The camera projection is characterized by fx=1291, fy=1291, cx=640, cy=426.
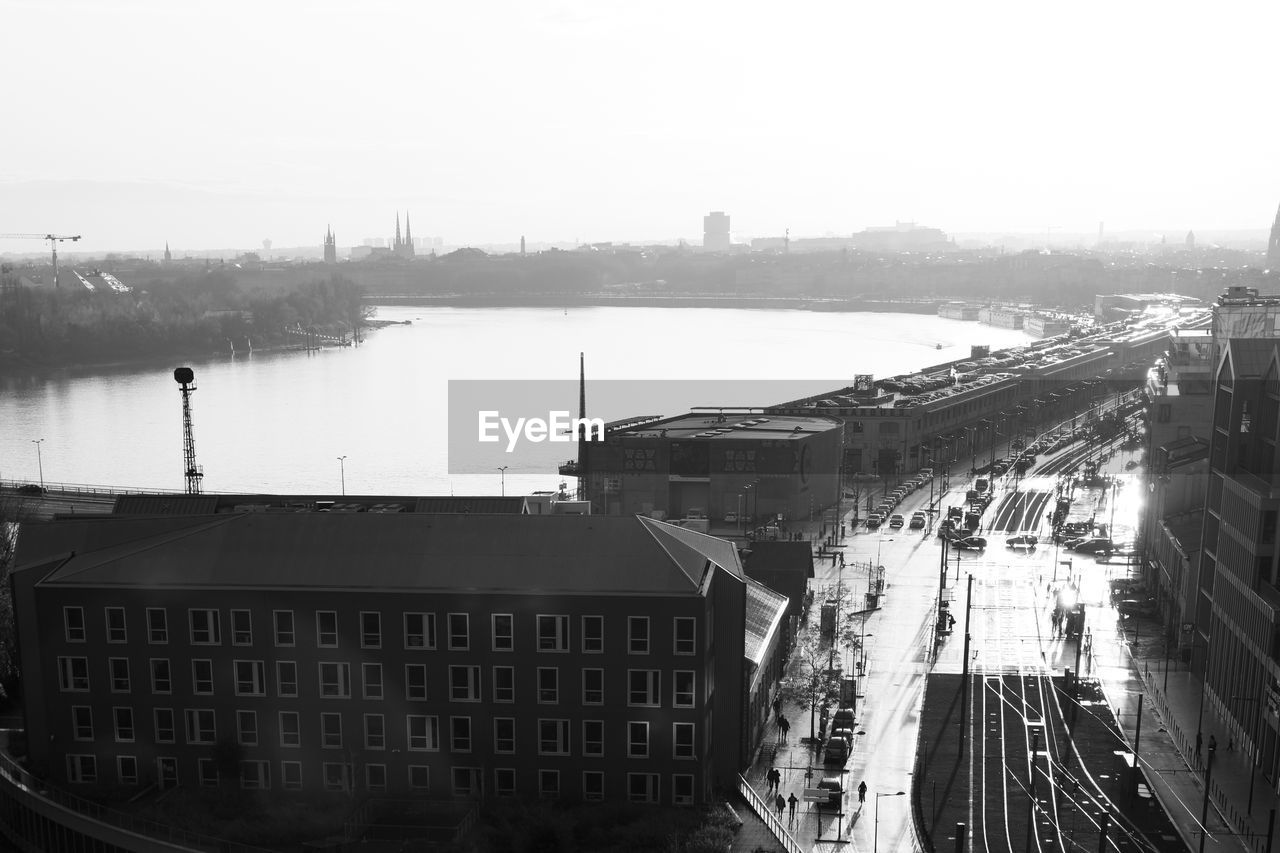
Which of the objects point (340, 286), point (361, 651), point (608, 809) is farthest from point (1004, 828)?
point (340, 286)

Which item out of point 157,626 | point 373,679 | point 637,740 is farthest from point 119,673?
point 637,740

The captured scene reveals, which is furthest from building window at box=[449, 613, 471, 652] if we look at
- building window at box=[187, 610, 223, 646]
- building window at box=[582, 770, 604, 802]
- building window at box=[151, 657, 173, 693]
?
building window at box=[151, 657, 173, 693]

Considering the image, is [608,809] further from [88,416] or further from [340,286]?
[340,286]

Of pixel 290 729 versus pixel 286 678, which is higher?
pixel 286 678

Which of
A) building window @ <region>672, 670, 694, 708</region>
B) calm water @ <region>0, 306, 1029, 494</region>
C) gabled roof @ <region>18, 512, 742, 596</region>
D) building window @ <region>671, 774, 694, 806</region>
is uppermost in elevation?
gabled roof @ <region>18, 512, 742, 596</region>

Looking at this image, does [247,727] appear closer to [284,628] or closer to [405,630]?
[284,628]

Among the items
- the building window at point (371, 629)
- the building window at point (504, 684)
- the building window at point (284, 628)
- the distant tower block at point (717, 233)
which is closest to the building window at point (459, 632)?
the building window at point (504, 684)

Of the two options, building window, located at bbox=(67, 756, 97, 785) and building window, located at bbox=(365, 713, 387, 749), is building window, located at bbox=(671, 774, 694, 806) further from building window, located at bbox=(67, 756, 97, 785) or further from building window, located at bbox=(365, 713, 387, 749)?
building window, located at bbox=(67, 756, 97, 785)
